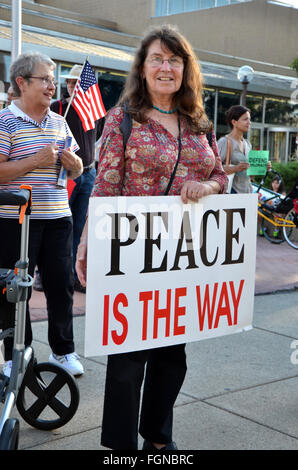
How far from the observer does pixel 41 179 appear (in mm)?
3889

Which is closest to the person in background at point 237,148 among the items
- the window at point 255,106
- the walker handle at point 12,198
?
the walker handle at point 12,198

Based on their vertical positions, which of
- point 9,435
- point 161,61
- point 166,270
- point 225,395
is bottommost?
point 225,395

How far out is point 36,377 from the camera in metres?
3.42

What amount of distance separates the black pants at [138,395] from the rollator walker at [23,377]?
0.42m

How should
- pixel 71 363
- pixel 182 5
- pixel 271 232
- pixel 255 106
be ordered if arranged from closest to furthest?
pixel 71 363 < pixel 271 232 < pixel 255 106 < pixel 182 5

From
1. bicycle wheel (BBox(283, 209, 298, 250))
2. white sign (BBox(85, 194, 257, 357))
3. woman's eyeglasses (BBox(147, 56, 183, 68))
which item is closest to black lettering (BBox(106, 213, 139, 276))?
white sign (BBox(85, 194, 257, 357))

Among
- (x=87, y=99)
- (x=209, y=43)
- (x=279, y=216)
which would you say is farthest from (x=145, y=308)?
(x=209, y=43)

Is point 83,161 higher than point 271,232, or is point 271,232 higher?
point 83,161

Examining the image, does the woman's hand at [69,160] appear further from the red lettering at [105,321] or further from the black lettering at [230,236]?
the red lettering at [105,321]

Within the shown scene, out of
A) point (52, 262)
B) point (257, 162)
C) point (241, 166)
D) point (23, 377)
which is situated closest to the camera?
point (23, 377)

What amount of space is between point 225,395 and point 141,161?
1.89 meters

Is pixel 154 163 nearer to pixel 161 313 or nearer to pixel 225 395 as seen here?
pixel 161 313

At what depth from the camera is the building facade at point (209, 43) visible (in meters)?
19.1
